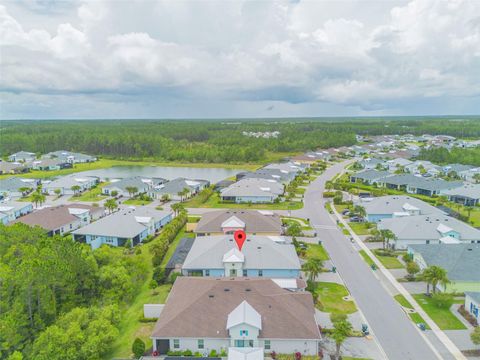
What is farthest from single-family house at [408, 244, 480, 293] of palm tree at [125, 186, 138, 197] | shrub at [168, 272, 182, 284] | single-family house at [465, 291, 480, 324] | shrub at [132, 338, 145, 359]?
palm tree at [125, 186, 138, 197]

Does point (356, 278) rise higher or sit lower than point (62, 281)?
lower

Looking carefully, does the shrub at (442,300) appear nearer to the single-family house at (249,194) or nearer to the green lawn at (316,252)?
the green lawn at (316,252)

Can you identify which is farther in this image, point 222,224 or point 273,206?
point 273,206

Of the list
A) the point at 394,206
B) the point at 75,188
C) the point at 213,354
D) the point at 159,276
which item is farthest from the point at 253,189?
the point at 213,354

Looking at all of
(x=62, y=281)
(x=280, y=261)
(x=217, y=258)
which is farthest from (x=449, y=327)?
(x=62, y=281)

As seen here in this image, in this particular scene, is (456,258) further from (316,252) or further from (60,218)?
(60,218)

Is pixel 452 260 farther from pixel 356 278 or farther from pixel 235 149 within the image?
pixel 235 149

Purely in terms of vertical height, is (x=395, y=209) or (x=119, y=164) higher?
(x=395, y=209)
